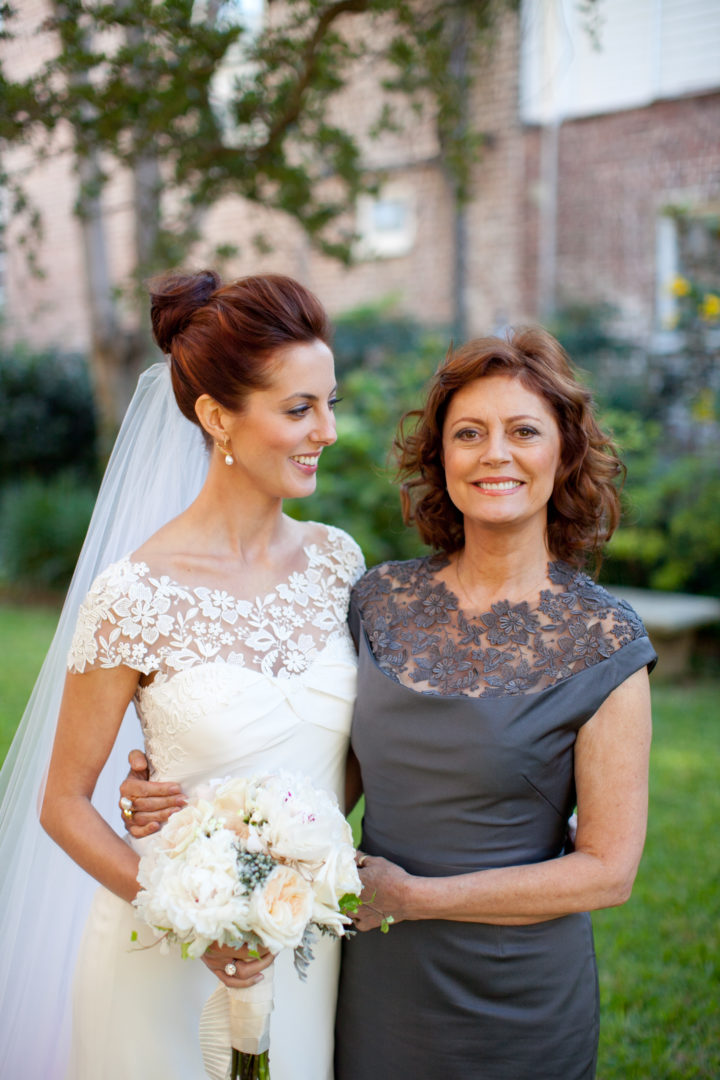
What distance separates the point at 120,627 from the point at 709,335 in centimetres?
803

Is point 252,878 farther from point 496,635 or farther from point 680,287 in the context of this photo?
point 680,287

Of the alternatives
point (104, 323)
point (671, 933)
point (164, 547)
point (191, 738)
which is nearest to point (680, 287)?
point (104, 323)

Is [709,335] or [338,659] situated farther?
[709,335]

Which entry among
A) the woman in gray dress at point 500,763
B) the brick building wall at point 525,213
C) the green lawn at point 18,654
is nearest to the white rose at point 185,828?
the woman in gray dress at point 500,763

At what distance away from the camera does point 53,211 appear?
502 inches

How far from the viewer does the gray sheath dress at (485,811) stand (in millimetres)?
2131

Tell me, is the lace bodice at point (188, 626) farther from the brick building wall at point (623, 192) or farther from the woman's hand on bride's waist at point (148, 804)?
the brick building wall at point (623, 192)

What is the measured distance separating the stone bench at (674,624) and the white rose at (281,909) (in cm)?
601

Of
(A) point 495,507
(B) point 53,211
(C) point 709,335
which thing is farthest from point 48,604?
(A) point 495,507

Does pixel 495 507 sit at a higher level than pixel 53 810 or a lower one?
higher

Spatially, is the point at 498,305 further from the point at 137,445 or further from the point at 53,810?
the point at 53,810

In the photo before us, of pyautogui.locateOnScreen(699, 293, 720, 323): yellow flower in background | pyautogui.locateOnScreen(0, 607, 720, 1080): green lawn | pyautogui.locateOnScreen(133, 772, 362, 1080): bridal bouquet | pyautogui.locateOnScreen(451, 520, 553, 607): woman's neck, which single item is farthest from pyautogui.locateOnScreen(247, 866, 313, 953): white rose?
pyautogui.locateOnScreen(699, 293, 720, 323): yellow flower in background

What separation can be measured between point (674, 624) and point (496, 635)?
5644 millimetres

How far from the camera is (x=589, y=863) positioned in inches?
80.5
